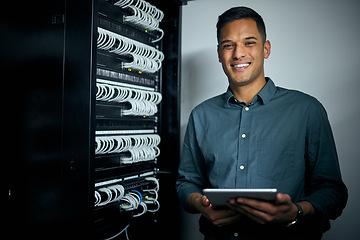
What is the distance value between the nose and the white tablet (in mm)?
797

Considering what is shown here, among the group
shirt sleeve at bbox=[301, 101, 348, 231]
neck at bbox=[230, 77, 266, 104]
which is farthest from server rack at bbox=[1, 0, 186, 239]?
shirt sleeve at bbox=[301, 101, 348, 231]

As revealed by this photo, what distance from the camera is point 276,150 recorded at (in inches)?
67.6

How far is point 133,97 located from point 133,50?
334mm

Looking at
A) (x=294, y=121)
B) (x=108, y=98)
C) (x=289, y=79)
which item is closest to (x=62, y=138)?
(x=108, y=98)

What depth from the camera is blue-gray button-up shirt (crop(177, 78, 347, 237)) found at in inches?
63.9

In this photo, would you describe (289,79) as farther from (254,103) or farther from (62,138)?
(62,138)

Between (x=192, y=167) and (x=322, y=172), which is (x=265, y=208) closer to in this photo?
(x=322, y=172)

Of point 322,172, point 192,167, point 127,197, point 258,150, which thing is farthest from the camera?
point 127,197

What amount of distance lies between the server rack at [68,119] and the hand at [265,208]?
0.85 metres

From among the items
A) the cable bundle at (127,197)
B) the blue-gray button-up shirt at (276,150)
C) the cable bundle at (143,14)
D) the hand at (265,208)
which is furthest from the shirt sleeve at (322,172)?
the cable bundle at (143,14)

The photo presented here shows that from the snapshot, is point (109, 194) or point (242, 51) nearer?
point (242, 51)

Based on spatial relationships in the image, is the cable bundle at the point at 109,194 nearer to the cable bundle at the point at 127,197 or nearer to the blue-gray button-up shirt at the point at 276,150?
→ the cable bundle at the point at 127,197

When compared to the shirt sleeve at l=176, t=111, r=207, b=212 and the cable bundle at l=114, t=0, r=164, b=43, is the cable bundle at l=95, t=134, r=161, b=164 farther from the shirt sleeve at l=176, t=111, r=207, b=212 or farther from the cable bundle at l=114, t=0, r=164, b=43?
the cable bundle at l=114, t=0, r=164, b=43

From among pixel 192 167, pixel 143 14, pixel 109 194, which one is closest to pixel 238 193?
pixel 192 167
